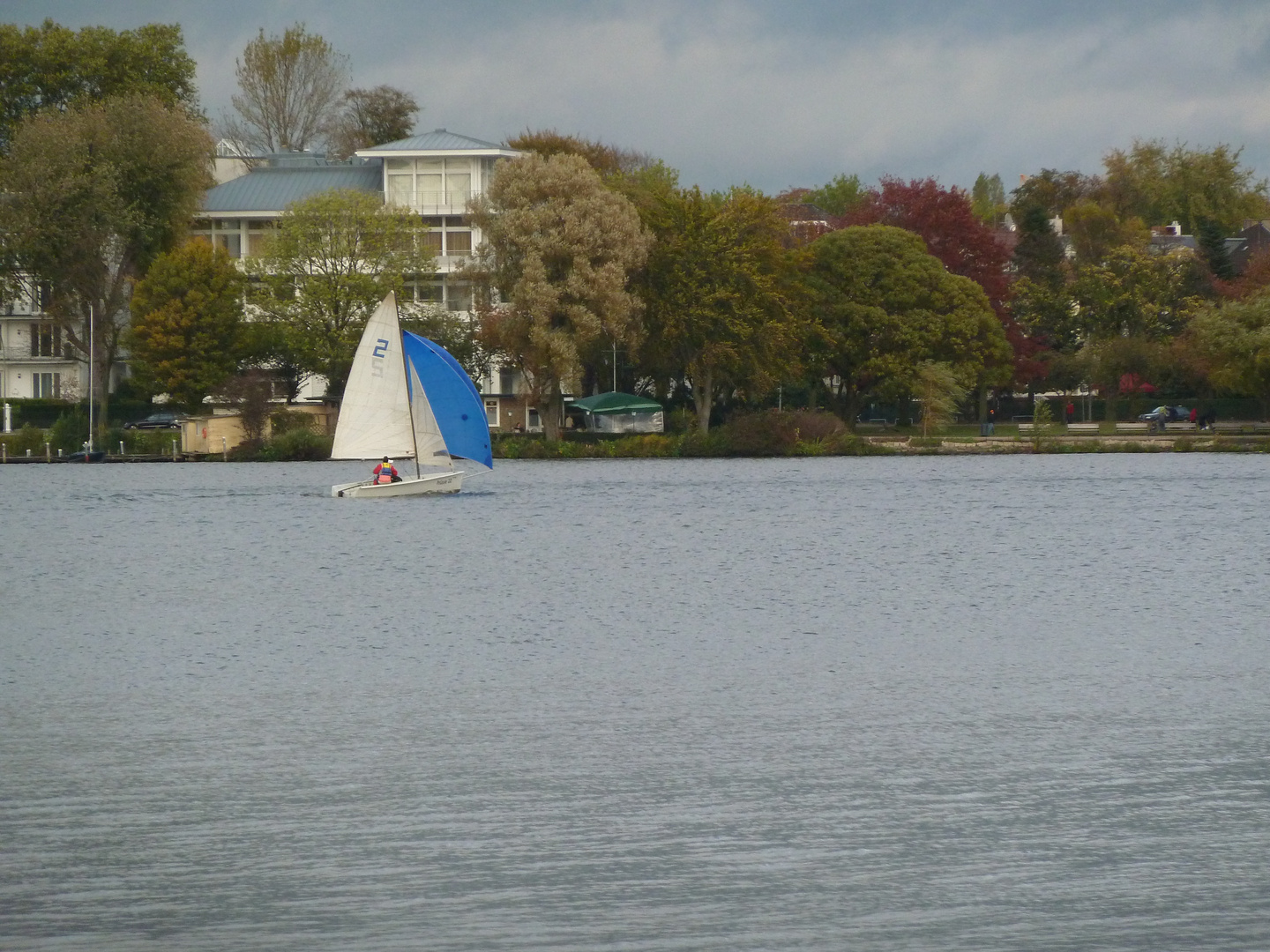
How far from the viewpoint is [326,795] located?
13.7m

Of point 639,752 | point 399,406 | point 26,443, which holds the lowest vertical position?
point 639,752

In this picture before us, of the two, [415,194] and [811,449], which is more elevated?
[415,194]

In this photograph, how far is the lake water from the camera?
10.5m

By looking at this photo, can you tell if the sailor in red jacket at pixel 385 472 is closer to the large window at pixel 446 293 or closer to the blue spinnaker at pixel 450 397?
the blue spinnaker at pixel 450 397

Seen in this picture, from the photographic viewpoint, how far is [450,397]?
56375 millimetres

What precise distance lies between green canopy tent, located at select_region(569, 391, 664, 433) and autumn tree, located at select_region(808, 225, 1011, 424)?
972 cm

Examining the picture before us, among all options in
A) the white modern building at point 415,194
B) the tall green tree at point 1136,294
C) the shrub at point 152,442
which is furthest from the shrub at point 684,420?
the tall green tree at point 1136,294

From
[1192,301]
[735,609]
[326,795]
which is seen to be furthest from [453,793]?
[1192,301]

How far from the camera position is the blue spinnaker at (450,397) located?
184 ft

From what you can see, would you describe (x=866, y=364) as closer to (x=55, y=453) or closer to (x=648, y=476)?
(x=648, y=476)

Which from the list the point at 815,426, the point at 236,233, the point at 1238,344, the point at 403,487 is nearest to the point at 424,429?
the point at 403,487

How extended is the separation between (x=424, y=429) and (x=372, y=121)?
7044cm

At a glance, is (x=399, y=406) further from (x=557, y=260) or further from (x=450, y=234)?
(x=450, y=234)

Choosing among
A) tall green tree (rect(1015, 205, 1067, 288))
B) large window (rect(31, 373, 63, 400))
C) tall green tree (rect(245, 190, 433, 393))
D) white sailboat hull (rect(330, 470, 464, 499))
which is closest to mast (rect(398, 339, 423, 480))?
white sailboat hull (rect(330, 470, 464, 499))
